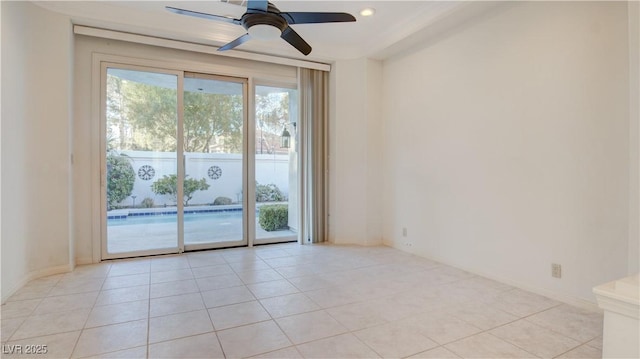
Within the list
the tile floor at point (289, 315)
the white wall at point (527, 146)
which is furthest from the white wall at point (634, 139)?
the tile floor at point (289, 315)

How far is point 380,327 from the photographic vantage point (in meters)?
2.28

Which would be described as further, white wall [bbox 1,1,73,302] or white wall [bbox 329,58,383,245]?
white wall [bbox 329,58,383,245]

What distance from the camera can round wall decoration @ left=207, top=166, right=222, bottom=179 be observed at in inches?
180

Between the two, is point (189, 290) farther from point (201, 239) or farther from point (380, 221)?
point (380, 221)

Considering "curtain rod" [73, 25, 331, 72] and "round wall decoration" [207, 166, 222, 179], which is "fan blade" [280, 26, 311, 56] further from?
"round wall decoration" [207, 166, 222, 179]

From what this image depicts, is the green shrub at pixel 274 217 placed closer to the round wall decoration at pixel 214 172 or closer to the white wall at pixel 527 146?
the round wall decoration at pixel 214 172

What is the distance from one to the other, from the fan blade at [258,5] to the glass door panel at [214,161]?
2342 millimetres

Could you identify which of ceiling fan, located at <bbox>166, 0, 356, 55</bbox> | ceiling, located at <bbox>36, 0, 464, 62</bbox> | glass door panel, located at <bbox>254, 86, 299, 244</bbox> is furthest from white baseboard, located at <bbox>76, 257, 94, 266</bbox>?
ceiling fan, located at <bbox>166, 0, 356, 55</bbox>

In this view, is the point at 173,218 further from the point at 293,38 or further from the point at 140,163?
the point at 293,38

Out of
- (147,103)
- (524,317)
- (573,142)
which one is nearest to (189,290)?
(147,103)

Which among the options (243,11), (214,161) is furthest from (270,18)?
(214,161)

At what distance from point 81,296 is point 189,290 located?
0.91 metres

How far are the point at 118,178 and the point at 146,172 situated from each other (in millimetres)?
328

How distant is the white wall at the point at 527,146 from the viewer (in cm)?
247
